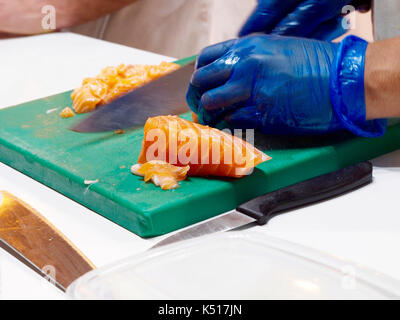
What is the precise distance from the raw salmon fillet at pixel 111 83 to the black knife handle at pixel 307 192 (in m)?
0.64

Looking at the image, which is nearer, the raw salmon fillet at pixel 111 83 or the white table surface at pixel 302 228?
the white table surface at pixel 302 228

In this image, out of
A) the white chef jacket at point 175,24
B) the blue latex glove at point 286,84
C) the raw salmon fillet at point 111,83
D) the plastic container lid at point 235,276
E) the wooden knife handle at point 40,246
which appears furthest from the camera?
the white chef jacket at point 175,24

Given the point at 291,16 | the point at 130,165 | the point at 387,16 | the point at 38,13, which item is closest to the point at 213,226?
the point at 130,165

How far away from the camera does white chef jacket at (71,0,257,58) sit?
301cm

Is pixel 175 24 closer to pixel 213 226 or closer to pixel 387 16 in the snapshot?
pixel 387 16

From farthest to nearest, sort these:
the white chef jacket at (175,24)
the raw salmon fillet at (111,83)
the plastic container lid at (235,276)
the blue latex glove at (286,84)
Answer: the white chef jacket at (175,24), the raw salmon fillet at (111,83), the blue latex glove at (286,84), the plastic container lid at (235,276)

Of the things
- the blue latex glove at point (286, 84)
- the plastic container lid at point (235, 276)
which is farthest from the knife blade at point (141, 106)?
the plastic container lid at point (235, 276)

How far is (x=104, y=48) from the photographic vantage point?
7.93 ft

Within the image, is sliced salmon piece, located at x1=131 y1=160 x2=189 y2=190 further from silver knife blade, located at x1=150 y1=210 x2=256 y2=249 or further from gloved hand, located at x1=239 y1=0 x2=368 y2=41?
gloved hand, located at x1=239 y1=0 x2=368 y2=41

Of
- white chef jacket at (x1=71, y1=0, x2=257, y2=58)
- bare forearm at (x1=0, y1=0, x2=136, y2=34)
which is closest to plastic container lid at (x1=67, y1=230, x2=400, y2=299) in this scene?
bare forearm at (x1=0, y1=0, x2=136, y2=34)

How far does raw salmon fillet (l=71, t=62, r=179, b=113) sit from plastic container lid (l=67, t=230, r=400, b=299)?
2.58 feet

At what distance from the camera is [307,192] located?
121cm

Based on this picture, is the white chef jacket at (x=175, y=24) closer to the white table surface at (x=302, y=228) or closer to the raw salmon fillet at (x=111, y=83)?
the raw salmon fillet at (x=111, y=83)

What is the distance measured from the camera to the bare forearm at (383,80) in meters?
1.36
